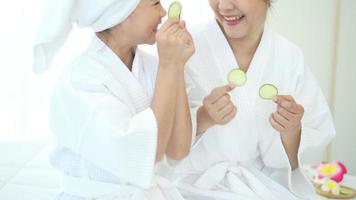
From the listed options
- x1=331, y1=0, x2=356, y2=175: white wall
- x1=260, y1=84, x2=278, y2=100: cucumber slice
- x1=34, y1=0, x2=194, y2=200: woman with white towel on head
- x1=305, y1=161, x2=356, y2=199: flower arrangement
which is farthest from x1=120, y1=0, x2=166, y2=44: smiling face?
x1=331, y1=0, x2=356, y2=175: white wall

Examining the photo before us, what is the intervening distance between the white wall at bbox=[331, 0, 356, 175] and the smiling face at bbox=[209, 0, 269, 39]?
51.1 inches

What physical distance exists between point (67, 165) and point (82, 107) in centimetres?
20

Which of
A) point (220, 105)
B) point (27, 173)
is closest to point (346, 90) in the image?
point (220, 105)

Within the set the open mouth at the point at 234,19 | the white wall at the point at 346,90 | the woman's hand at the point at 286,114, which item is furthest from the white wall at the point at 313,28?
the woman's hand at the point at 286,114

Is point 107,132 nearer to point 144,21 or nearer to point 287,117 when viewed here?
point 144,21

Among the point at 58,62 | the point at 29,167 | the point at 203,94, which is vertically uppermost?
the point at 203,94

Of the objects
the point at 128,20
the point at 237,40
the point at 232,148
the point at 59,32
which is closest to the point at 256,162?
the point at 232,148

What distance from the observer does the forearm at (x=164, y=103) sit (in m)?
1.11

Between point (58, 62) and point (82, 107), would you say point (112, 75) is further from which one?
point (58, 62)

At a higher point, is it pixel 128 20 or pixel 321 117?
pixel 128 20

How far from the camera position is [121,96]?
1182mm

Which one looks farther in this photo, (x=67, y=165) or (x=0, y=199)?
(x=0, y=199)

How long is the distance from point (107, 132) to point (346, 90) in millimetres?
1982

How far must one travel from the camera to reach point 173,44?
3.72 ft
